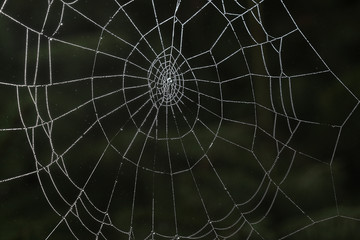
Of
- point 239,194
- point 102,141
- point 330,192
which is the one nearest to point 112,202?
point 102,141

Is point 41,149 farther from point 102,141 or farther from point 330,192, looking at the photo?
point 330,192

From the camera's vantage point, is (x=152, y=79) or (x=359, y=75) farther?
(x=359, y=75)

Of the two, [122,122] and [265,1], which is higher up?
[265,1]

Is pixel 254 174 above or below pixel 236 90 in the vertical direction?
below

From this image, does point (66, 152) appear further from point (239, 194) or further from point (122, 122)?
point (239, 194)

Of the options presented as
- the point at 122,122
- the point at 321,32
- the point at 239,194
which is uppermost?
the point at 321,32

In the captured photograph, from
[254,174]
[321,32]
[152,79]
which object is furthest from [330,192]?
[152,79]

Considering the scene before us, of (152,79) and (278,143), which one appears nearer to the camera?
(152,79)
